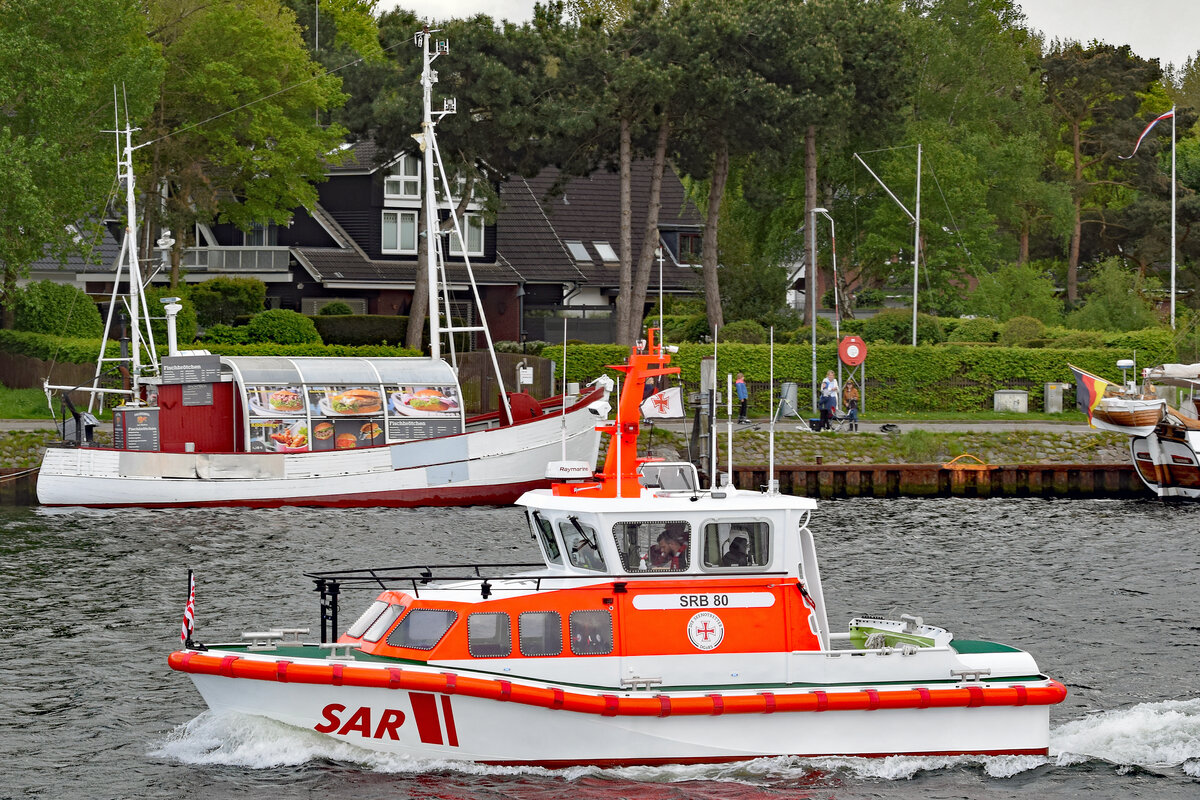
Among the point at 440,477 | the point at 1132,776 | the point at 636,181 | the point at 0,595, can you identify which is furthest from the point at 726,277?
the point at 1132,776

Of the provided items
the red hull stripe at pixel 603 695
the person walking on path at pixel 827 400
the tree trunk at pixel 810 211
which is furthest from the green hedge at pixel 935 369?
the red hull stripe at pixel 603 695

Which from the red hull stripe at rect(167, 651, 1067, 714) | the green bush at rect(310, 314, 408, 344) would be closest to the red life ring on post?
the green bush at rect(310, 314, 408, 344)

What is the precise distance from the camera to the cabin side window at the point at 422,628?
1574cm

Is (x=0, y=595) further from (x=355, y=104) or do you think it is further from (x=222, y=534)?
(x=355, y=104)

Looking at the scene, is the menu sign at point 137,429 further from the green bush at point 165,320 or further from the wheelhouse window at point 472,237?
the wheelhouse window at point 472,237

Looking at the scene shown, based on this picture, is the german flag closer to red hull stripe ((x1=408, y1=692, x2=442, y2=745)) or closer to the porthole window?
the porthole window

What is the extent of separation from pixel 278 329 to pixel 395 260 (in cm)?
1271

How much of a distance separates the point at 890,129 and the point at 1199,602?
37784mm

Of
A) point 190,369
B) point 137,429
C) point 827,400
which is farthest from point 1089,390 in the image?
point 137,429

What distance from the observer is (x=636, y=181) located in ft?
245

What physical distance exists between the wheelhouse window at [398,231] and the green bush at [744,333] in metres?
17.3

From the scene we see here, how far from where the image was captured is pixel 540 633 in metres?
15.8

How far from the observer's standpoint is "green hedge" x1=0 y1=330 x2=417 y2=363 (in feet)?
Answer: 154

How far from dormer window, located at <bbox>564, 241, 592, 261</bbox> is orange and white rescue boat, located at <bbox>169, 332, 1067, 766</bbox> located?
2099 inches
